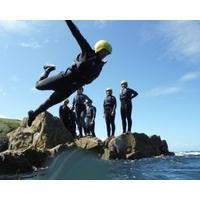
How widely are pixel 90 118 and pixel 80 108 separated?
0.63 m

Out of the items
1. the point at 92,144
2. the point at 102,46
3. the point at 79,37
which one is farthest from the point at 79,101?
the point at 79,37

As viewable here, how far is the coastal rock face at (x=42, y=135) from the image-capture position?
51.8ft

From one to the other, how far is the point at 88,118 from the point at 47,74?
7.66 meters

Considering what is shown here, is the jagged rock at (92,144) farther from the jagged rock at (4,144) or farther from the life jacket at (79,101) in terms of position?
the jagged rock at (4,144)

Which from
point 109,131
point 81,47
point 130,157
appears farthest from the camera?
point 109,131

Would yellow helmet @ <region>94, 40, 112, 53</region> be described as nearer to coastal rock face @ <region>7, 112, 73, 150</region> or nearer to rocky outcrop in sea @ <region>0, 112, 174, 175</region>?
rocky outcrop in sea @ <region>0, 112, 174, 175</region>

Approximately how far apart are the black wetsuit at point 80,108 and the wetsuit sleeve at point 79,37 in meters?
7.83

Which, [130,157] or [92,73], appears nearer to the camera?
[92,73]

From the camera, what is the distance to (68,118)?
57.1ft

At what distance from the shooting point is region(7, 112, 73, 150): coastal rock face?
15781 mm

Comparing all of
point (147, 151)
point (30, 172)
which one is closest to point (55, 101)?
point (30, 172)

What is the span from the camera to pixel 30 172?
11.4 metres
